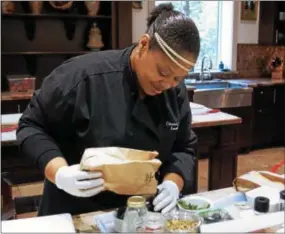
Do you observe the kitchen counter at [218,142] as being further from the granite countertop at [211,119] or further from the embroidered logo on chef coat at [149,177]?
the embroidered logo on chef coat at [149,177]

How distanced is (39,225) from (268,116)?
4165mm

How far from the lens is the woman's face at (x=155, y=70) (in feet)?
3.68

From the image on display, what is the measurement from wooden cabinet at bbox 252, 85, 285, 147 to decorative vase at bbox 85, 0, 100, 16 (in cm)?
202

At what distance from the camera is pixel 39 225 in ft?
3.27

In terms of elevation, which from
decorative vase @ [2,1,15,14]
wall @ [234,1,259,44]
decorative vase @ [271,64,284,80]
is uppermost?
decorative vase @ [2,1,15,14]

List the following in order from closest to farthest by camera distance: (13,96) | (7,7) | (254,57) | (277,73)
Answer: (13,96), (7,7), (277,73), (254,57)

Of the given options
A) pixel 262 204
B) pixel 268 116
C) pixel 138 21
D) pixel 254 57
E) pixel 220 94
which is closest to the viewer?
pixel 262 204

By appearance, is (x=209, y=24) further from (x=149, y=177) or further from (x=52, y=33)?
(x=149, y=177)

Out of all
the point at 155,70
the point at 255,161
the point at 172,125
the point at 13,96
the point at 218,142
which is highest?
the point at 155,70

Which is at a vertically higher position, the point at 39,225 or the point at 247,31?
the point at 247,31

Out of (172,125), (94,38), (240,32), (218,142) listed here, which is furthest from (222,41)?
(172,125)

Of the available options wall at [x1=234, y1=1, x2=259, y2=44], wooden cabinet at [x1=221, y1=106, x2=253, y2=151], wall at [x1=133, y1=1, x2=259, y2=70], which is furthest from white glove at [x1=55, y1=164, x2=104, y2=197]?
wall at [x1=234, y1=1, x2=259, y2=44]

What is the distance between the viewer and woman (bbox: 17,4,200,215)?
3.67 ft

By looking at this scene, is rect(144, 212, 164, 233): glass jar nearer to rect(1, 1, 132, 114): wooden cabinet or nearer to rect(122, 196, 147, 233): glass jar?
rect(122, 196, 147, 233): glass jar
